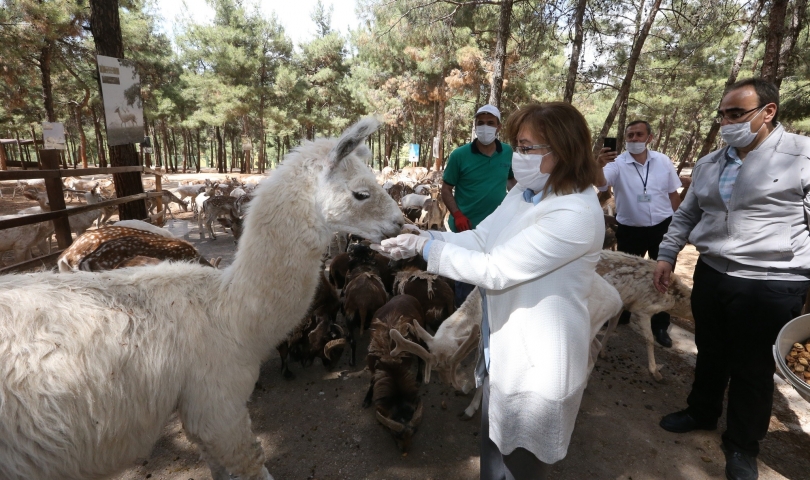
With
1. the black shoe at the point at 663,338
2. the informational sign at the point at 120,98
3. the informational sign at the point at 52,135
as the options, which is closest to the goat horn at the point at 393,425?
the black shoe at the point at 663,338

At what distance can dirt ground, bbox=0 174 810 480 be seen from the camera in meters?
2.97

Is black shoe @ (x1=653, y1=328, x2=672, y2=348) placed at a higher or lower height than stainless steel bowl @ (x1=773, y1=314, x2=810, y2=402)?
lower

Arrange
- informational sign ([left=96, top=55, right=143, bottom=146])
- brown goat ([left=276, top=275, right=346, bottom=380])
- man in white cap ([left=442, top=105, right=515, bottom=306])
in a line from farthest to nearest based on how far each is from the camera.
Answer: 1. informational sign ([left=96, top=55, right=143, bottom=146])
2. man in white cap ([left=442, top=105, right=515, bottom=306])
3. brown goat ([left=276, top=275, right=346, bottom=380])

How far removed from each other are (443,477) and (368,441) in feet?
2.45

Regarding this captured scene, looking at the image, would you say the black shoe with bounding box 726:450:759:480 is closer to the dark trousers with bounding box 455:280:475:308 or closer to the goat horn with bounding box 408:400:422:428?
the goat horn with bounding box 408:400:422:428

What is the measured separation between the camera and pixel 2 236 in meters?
6.43

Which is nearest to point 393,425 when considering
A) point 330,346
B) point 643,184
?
point 330,346

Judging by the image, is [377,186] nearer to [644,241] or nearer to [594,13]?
[644,241]

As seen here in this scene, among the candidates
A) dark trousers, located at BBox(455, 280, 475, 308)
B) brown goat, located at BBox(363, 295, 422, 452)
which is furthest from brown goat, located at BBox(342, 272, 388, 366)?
dark trousers, located at BBox(455, 280, 475, 308)

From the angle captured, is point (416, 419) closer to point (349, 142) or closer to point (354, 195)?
point (354, 195)

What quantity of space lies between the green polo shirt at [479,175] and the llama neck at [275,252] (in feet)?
9.09

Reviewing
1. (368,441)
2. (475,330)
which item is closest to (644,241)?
(475,330)

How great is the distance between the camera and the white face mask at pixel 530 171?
173cm

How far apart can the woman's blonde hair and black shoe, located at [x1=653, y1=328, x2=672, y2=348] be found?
4684mm
